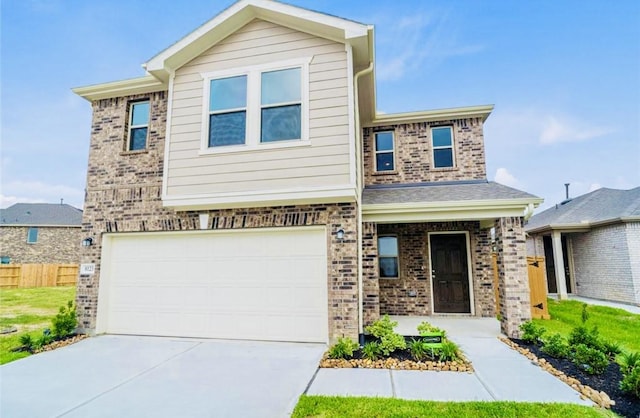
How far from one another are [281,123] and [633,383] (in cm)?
638

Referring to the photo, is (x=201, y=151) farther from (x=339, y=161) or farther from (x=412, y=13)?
(x=412, y=13)

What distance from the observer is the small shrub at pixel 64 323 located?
6.95 metres

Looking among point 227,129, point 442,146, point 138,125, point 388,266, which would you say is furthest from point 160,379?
point 442,146

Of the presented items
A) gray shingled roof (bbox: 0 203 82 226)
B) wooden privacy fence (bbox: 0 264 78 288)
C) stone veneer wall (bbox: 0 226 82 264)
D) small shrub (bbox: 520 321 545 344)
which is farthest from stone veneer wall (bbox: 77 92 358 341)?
gray shingled roof (bbox: 0 203 82 226)

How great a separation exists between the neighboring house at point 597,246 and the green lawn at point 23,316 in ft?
52.0

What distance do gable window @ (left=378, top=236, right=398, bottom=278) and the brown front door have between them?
1028 mm

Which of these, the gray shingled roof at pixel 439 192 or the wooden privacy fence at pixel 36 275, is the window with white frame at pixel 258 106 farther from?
the wooden privacy fence at pixel 36 275

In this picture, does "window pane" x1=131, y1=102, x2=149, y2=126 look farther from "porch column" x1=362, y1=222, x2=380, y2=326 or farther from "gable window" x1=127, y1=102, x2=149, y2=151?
"porch column" x1=362, y1=222, x2=380, y2=326

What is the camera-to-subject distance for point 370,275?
289 inches

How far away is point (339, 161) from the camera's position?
6262 millimetres

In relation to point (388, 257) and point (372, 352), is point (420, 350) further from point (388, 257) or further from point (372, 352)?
point (388, 257)

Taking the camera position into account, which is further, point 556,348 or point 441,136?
point 441,136

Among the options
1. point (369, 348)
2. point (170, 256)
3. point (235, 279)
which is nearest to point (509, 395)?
point (369, 348)

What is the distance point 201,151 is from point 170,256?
2.35 metres
